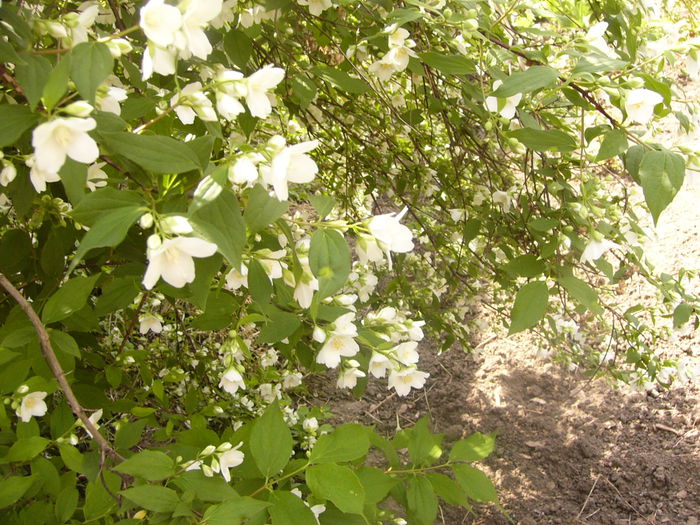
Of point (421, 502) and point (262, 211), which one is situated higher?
point (262, 211)

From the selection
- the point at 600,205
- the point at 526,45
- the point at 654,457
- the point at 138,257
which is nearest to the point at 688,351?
the point at 654,457

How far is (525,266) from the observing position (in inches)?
61.6

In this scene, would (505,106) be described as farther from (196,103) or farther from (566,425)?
(566,425)

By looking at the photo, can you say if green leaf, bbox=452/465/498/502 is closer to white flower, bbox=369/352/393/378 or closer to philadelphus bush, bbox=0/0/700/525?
philadelphus bush, bbox=0/0/700/525

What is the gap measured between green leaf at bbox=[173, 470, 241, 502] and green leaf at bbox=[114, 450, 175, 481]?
25 mm

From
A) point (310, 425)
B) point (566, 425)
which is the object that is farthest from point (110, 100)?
point (566, 425)

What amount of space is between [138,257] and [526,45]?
1058mm

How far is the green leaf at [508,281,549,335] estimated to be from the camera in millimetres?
1389

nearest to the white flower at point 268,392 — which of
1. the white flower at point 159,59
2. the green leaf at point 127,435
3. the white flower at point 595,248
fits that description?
the green leaf at point 127,435

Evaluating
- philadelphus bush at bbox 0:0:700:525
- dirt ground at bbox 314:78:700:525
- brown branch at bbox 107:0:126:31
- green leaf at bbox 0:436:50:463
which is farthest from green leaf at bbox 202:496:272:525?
dirt ground at bbox 314:78:700:525

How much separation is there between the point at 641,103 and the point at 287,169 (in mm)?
675

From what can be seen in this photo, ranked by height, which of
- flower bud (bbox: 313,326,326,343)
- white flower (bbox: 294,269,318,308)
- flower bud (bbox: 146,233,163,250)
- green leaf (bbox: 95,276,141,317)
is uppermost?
flower bud (bbox: 146,233,163,250)

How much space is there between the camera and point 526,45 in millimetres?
1554

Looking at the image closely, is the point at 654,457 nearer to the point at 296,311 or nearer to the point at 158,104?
the point at 296,311
